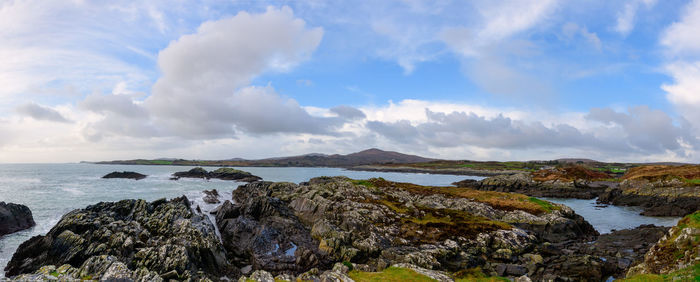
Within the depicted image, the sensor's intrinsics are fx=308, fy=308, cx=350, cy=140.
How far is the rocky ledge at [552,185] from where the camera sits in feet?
297

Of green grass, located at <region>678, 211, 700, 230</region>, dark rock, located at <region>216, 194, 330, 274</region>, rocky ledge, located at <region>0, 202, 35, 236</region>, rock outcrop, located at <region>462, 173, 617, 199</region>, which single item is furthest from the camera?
rock outcrop, located at <region>462, 173, 617, 199</region>

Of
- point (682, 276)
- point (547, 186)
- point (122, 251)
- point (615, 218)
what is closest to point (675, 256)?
point (682, 276)

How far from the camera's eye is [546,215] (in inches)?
1756

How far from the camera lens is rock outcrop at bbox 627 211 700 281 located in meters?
19.3

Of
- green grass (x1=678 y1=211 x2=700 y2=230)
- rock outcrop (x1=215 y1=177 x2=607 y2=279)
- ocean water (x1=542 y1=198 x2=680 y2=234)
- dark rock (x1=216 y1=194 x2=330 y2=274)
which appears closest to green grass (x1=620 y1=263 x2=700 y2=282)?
rock outcrop (x1=215 y1=177 x2=607 y2=279)

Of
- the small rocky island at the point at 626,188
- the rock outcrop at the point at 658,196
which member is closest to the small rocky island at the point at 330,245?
the rock outcrop at the point at 658,196

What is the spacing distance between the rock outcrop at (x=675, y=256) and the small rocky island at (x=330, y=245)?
200 mm

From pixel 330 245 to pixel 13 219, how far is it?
43.5m

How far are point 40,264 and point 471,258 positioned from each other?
3874cm

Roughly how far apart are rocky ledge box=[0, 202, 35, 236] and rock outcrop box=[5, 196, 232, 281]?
12.8m

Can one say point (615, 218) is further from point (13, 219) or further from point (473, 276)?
point (13, 219)

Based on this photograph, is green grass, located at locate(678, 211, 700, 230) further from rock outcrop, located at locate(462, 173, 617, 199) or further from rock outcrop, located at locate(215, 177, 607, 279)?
rock outcrop, located at locate(462, 173, 617, 199)

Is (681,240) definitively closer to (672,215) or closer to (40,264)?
(672,215)

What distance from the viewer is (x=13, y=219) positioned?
4072cm
